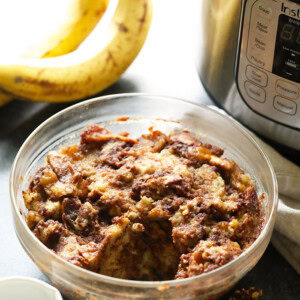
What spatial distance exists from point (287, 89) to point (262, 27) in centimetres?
15

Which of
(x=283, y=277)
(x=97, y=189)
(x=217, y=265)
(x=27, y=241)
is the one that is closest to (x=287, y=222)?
(x=283, y=277)

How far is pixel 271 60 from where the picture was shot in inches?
53.1

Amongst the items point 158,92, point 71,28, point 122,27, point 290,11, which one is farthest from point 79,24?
point 290,11

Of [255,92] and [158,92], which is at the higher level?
[255,92]

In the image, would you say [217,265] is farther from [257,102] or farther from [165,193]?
[257,102]

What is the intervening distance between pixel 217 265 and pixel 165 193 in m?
0.20

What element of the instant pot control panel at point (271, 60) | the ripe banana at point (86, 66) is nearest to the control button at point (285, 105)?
the instant pot control panel at point (271, 60)

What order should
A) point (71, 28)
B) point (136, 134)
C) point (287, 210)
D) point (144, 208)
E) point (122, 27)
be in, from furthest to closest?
point (71, 28)
point (122, 27)
point (136, 134)
point (287, 210)
point (144, 208)

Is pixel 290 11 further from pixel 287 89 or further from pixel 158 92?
pixel 158 92

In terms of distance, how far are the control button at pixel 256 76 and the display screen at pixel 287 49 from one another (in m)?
0.03

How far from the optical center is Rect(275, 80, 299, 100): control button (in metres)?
1.35

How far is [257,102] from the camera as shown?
1.44 m

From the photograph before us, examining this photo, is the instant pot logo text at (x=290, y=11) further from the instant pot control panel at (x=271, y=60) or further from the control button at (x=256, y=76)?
the control button at (x=256, y=76)

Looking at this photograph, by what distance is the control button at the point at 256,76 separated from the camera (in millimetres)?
1387
